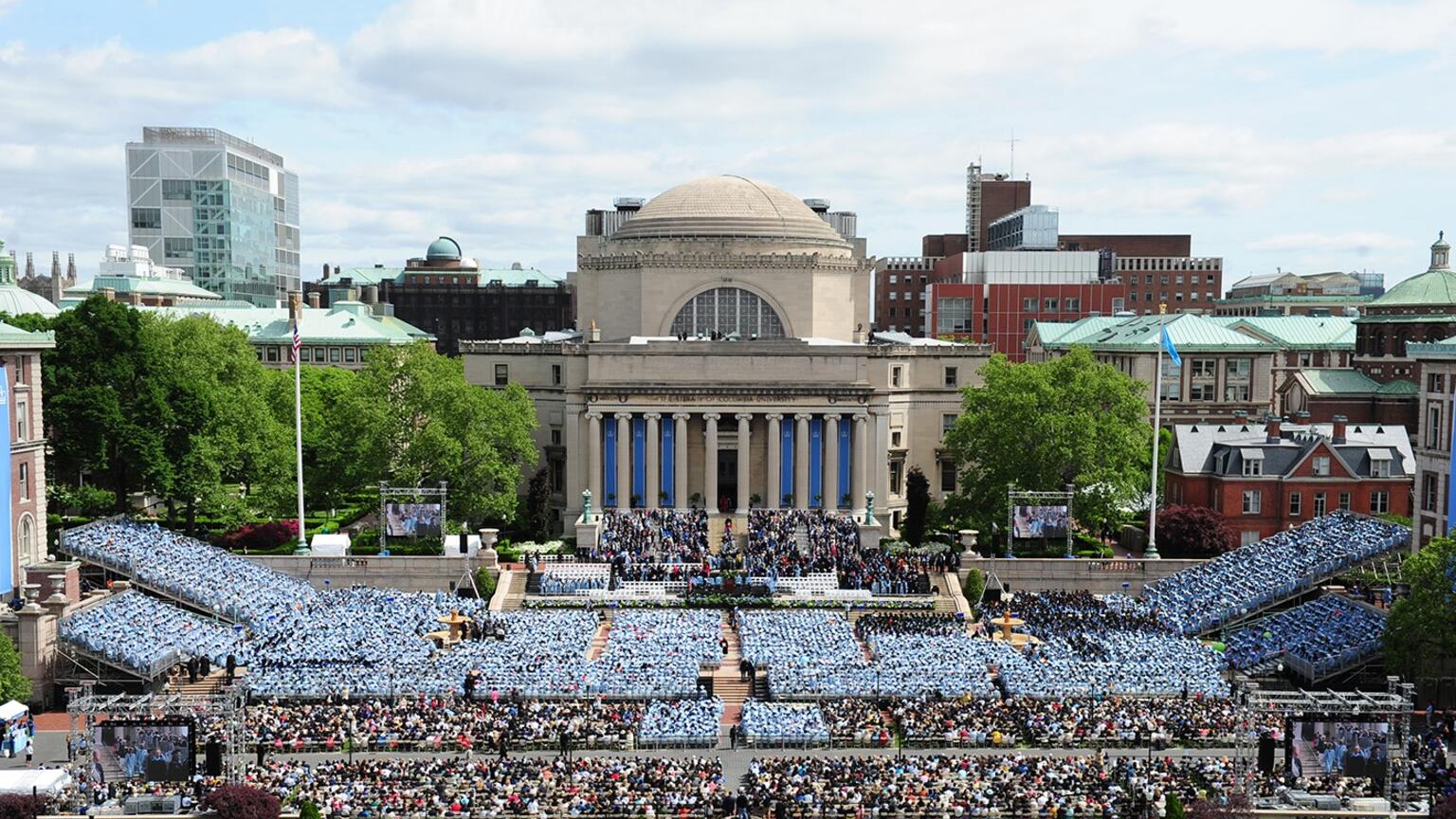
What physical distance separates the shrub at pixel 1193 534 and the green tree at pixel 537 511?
37.0 metres

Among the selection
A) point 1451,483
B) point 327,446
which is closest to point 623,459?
point 327,446

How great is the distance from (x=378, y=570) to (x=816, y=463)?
28438 millimetres

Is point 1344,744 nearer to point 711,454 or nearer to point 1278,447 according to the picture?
point 1278,447

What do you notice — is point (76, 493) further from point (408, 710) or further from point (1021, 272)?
point (1021, 272)

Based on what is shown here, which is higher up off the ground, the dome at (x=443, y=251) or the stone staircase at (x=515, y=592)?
the dome at (x=443, y=251)

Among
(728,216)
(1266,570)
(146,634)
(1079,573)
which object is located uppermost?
(728,216)

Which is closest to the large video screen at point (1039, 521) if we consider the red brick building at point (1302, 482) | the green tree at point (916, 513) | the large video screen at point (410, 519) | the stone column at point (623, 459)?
the green tree at point (916, 513)

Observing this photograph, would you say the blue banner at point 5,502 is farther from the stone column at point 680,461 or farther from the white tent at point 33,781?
the stone column at point 680,461

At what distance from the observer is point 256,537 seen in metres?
74.2

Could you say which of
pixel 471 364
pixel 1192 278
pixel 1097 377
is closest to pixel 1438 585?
pixel 1097 377

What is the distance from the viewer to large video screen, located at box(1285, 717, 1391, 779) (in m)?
39.3

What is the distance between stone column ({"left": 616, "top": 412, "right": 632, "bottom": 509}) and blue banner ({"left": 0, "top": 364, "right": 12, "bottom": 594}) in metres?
34.1

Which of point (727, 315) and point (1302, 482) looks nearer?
point (1302, 482)

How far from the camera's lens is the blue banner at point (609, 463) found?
266ft
